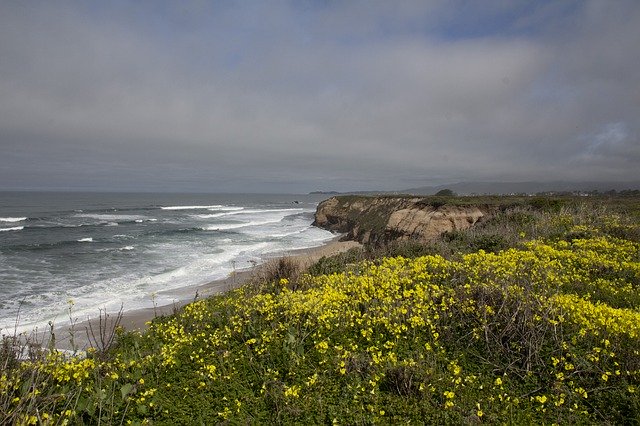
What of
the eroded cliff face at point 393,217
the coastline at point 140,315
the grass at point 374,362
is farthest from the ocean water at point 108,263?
the eroded cliff face at point 393,217

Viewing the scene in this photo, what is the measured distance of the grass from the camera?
552 cm

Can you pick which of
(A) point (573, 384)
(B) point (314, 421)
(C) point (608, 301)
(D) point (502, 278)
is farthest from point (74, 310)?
(C) point (608, 301)

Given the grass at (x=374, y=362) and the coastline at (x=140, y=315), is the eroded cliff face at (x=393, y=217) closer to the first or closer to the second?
the coastline at (x=140, y=315)

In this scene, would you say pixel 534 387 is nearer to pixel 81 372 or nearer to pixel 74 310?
pixel 81 372

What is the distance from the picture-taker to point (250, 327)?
7.74 meters

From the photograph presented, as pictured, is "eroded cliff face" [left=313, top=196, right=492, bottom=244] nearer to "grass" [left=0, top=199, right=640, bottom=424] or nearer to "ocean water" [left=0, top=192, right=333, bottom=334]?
"ocean water" [left=0, top=192, right=333, bottom=334]

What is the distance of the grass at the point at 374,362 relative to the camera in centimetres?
552

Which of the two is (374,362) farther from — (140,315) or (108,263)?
(108,263)

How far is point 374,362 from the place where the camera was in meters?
6.49

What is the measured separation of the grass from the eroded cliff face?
1600cm

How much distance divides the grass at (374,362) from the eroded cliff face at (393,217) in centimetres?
1600

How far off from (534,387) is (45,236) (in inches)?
2028

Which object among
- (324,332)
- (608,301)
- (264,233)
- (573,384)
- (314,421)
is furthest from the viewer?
(264,233)

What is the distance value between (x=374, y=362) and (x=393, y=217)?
30.2m
